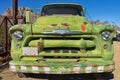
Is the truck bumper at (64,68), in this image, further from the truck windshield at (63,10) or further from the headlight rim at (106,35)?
the truck windshield at (63,10)

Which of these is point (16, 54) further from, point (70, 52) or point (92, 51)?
point (92, 51)

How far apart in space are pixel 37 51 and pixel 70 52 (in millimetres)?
701

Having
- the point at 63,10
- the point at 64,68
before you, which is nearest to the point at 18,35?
the point at 64,68

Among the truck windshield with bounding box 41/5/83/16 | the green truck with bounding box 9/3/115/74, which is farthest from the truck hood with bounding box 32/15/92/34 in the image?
the truck windshield with bounding box 41/5/83/16

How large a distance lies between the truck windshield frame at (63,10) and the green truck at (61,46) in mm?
1691

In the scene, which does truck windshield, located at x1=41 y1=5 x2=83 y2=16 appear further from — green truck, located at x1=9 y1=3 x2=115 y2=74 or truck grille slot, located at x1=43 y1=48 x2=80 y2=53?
truck grille slot, located at x1=43 y1=48 x2=80 y2=53

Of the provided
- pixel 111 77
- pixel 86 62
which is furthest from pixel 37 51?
pixel 111 77

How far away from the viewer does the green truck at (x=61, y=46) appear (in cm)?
564

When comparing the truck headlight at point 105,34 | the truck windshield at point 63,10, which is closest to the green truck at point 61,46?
the truck headlight at point 105,34

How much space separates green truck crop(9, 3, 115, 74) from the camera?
5.64 metres

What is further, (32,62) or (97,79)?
(97,79)

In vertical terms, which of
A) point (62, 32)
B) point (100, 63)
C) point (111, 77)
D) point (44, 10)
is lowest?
point (111, 77)

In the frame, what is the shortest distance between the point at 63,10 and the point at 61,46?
2220 mm

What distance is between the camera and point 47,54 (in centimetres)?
575
